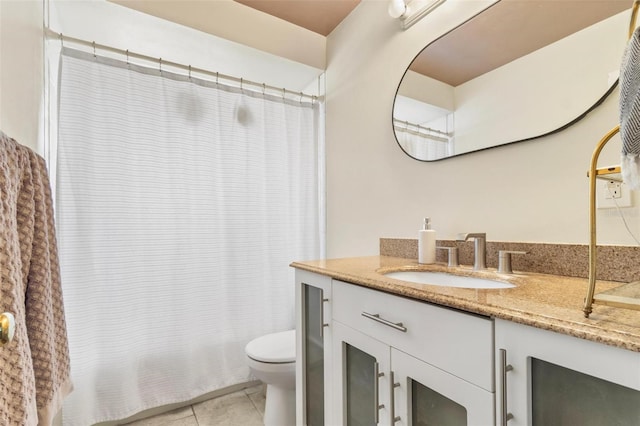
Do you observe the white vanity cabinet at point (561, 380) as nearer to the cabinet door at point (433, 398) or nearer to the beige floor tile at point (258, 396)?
the cabinet door at point (433, 398)

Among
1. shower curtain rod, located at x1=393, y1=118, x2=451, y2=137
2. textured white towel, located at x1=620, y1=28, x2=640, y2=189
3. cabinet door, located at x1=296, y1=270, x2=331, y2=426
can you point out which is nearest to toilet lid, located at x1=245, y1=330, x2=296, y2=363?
cabinet door, located at x1=296, y1=270, x2=331, y2=426

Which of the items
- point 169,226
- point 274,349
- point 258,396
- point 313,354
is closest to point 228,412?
point 258,396

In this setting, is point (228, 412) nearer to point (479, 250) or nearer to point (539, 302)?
point (479, 250)

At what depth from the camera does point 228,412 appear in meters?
1.75

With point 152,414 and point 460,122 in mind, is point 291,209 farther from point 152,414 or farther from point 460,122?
point 152,414

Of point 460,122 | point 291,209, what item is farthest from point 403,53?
point 291,209

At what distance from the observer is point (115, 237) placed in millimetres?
1615

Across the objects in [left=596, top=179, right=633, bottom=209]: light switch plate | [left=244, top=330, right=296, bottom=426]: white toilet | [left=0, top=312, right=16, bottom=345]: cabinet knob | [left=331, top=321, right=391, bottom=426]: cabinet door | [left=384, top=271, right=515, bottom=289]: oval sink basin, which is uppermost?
[left=596, top=179, right=633, bottom=209]: light switch plate

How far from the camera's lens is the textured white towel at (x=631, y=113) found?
1.57ft

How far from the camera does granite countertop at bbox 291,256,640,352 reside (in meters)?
0.48

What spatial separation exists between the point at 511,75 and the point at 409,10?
688mm

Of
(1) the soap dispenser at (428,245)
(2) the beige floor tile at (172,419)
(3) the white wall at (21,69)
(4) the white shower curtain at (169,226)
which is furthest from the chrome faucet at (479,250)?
(2) the beige floor tile at (172,419)

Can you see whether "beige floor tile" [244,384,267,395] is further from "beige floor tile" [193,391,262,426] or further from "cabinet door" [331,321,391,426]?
"cabinet door" [331,321,391,426]

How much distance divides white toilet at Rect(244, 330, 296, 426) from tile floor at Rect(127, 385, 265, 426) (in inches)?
7.1
